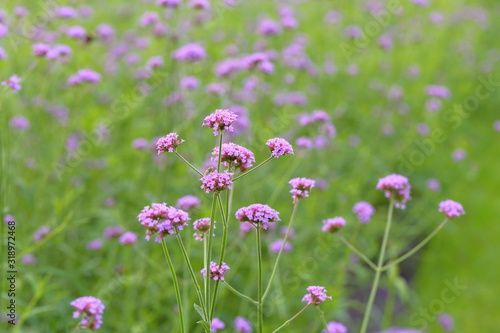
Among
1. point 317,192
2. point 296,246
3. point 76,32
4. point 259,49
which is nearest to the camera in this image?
point 76,32

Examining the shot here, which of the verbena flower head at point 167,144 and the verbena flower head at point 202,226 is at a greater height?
the verbena flower head at point 167,144

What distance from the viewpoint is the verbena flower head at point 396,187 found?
193cm

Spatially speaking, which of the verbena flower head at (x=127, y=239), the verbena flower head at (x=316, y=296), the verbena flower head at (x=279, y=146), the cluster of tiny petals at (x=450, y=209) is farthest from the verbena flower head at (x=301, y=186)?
the verbena flower head at (x=127, y=239)

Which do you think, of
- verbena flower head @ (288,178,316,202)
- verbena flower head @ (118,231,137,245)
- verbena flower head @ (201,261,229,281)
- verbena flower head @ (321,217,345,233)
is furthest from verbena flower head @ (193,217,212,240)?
verbena flower head @ (118,231,137,245)

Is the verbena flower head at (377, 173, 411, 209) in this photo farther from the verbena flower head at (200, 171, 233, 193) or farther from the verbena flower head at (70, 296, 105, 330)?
the verbena flower head at (70, 296, 105, 330)

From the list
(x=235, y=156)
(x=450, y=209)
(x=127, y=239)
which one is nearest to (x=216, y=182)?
(x=235, y=156)

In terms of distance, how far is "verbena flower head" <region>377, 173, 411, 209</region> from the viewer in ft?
6.32

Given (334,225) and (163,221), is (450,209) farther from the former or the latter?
Result: (163,221)

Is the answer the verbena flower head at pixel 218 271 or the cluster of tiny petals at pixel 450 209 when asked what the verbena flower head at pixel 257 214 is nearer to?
the verbena flower head at pixel 218 271

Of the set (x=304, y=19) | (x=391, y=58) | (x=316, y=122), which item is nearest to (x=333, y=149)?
(x=316, y=122)

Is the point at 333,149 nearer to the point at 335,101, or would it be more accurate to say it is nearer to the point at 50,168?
the point at 335,101

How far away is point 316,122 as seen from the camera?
3.04 metres

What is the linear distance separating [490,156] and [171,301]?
14.8 ft

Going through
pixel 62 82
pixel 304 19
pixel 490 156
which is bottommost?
pixel 490 156
